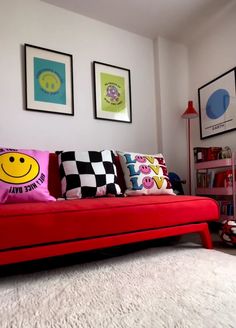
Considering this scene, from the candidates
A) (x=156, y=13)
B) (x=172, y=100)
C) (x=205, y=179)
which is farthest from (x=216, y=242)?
(x=156, y=13)

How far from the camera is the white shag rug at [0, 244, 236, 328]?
834 mm

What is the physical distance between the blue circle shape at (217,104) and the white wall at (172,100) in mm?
352

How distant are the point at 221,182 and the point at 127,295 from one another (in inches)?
64.6

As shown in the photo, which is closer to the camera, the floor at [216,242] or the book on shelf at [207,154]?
the floor at [216,242]

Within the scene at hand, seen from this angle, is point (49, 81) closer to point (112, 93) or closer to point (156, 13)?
point (112, 93)

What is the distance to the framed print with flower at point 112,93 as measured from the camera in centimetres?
252

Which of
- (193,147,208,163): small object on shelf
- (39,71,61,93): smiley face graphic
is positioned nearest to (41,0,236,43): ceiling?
(39,71,61,93): smiley face graphic

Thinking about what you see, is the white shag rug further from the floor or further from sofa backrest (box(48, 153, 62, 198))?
sofa backrest (box(48, 153, 62, 198))

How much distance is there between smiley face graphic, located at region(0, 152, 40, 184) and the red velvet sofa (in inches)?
8.1

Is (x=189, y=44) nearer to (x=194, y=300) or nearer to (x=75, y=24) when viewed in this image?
(x=75, y=24)

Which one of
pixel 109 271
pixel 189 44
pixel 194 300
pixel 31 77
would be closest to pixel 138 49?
pixel 189 44

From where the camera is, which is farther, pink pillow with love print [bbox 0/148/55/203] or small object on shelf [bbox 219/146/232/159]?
small object on shelf [bbox 219/146/232/159]

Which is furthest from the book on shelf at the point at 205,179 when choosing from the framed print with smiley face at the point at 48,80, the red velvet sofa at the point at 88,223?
the framed print with smiley face at the point at 48,80

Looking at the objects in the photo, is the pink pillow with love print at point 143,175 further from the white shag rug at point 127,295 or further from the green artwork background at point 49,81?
the green artwork background at point 49,81
